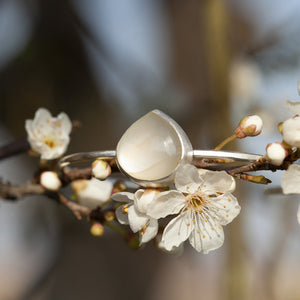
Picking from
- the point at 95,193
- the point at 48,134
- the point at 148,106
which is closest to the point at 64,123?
the point at 48,134

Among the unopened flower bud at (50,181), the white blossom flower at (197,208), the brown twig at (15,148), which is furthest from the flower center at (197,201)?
the brown twig at (15,148)

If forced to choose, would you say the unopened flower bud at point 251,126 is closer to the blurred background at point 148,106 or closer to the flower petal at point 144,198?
the flower petal at point 144,198

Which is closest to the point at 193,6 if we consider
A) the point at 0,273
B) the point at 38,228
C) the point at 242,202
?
the point at 242,202

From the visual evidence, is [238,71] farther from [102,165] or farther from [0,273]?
[0,273]

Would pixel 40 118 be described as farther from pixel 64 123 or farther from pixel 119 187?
pixel 119 187

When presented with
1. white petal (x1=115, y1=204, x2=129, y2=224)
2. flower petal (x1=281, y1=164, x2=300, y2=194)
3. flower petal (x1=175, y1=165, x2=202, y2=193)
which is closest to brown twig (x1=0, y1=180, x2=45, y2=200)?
white petal (x1=115, y1=204, x2=129, y2=224)

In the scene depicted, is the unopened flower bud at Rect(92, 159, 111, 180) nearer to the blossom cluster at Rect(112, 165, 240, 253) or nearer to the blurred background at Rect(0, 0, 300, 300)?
the blossom cluster at Rect(112, 165, 240, 253)
